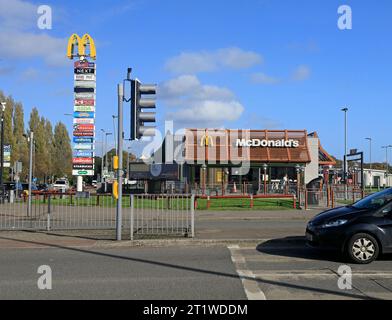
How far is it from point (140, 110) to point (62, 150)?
80796 millimetres

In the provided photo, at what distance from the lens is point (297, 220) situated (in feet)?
65.9

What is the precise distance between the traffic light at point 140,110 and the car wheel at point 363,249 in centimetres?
567

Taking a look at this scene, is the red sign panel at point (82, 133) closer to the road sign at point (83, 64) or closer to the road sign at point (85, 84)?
the road sign at point (85, 84)

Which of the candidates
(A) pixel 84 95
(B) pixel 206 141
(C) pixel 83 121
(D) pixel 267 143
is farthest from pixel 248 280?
(D) pixel 267 143

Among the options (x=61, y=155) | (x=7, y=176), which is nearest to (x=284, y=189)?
(x=7, y=176)

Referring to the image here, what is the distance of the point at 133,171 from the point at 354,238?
1922 inches

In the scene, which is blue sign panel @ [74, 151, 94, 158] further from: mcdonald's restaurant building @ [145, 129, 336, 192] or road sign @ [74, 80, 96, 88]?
mcdonald's restaurant building @ [145, 129, 336, 192]

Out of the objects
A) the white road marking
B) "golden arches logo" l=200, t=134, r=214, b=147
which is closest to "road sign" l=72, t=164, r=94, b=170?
"golden arches logo" l=200, t=134, r=214, b=147

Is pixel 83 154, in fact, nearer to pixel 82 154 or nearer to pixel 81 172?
pixel 82 154

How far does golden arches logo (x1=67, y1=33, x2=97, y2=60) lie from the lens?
3612 centimetres

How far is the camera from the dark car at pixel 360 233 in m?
9.48

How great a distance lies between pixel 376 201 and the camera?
10242 mm

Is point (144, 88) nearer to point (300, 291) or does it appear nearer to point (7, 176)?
point (300, 291)

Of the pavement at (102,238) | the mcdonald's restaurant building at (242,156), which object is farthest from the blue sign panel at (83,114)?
the pavement at (102,238)
